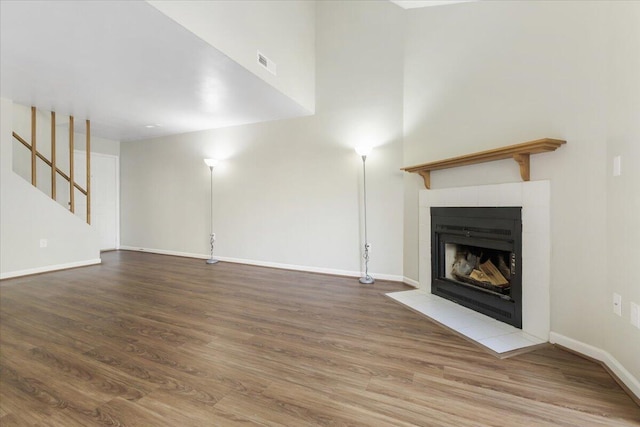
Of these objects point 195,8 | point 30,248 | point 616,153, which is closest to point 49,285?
point 30,248

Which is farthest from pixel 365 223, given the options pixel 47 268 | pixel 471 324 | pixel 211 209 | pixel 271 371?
pixel 47 268

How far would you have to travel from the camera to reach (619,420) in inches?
56.3

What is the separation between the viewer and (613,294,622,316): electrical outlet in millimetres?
1753

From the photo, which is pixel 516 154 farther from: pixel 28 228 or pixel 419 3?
pixel 28 228

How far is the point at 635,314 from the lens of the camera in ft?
5.32

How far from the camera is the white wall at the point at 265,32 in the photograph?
2.51m

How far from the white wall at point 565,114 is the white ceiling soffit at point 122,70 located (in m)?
2.25

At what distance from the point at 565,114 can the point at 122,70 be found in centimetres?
409

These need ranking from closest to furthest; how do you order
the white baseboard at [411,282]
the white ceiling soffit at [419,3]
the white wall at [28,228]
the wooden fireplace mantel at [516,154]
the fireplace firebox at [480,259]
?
the wooden fireplace mantel at [516,154]
the fireplace firebox at [480,259]
the white ceiling soffit at [419,3]
the white baseboard at [411,282]
the white wall at [28,228]

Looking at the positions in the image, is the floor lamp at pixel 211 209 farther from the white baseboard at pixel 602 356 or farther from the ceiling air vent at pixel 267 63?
the white baseboard at pixel 602 356

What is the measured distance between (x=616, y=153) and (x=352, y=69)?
321cm

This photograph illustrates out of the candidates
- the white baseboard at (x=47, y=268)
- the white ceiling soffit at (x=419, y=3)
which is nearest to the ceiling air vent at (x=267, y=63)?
the white ceiling soffit at (x=419, y=3)

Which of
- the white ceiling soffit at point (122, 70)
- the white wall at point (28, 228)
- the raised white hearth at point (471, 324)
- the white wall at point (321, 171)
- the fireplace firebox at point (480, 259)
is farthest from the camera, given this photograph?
the white wall at point (28, 228)

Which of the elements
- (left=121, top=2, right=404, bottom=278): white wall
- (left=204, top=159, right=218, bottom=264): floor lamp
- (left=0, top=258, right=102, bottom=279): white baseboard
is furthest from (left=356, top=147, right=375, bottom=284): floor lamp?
(left=0, top=258, right=102, bottom=279): white baseboard
